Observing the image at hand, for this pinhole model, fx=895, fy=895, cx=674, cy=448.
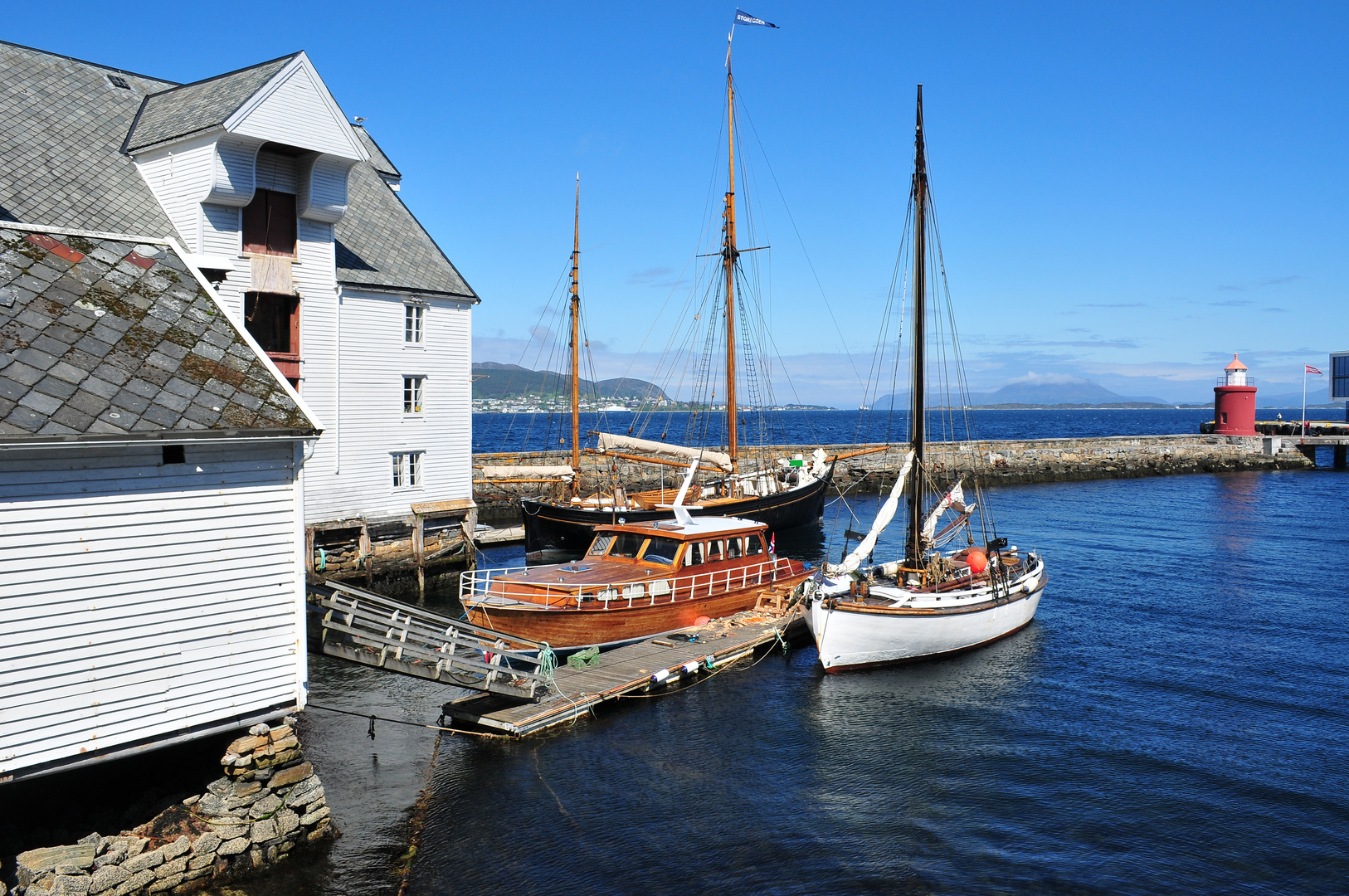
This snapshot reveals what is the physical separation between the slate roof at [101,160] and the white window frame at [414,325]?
717mm

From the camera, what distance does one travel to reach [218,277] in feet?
68.2

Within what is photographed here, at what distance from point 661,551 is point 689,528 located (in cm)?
112

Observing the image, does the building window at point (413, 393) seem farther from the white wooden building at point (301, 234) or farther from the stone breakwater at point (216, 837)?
the stone breakwater at point (216, 837)

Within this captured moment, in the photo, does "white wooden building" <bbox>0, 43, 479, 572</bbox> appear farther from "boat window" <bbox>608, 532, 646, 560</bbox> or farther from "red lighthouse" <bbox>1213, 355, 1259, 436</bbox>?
"red lighthouse" <bbox>1213, 355, 1259, 436</bbox>

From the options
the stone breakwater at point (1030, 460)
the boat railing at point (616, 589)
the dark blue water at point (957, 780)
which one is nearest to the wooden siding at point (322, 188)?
the boat railing at point (616, 589)

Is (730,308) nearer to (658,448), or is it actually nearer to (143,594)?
(658,448)

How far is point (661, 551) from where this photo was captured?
82.4 feet

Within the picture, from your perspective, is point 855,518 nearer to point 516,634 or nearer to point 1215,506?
point 1215,506

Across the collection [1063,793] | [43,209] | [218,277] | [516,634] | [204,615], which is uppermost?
[43,209]

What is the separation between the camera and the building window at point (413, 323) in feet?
100.0

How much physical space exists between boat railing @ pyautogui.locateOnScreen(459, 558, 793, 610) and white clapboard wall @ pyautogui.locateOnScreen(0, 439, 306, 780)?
8020 millimetres

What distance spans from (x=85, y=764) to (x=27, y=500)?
3.27 metres

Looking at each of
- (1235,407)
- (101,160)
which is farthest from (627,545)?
(1235,407)

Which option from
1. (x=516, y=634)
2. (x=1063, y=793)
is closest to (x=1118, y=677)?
(x=1063, y=793)
